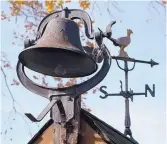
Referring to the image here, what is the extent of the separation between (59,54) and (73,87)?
0.50 m

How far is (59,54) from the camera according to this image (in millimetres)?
3559

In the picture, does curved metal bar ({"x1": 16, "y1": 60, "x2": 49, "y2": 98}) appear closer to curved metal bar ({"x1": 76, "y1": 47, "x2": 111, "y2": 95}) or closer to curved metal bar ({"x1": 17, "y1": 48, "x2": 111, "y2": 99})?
curved metal bar ({"x1": 17, "y1": 48, "x2": 111, "y2": 99})

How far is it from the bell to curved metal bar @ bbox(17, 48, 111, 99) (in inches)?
4.2

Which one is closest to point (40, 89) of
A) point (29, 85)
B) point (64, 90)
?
point (29, 85)

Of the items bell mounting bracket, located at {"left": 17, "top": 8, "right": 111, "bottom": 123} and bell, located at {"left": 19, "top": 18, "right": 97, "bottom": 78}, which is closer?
bell mounting bracket, located at {"left": 17, "top": 8, "right": 111, "bottom": 123}

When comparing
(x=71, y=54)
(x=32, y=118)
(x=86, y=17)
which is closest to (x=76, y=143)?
(x=32, y=118)

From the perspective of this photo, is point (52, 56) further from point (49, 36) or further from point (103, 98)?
point (103, 98)

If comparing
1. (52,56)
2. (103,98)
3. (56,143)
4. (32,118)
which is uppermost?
(52,56)

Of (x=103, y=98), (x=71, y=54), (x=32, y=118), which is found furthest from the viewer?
(x=103, y=98)

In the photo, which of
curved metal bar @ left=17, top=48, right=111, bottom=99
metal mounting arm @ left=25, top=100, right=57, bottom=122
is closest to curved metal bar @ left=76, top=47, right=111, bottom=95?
curved metal bar @ left=17, top=48, right=111, bottom=99

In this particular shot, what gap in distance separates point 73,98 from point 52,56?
0.59 m

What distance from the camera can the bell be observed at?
321 cm

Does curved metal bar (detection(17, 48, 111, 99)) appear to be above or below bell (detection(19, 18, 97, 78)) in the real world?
below

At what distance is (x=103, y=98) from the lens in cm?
628
